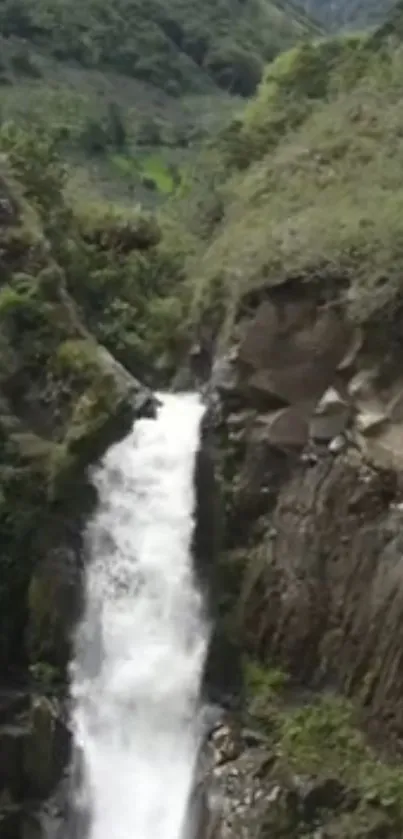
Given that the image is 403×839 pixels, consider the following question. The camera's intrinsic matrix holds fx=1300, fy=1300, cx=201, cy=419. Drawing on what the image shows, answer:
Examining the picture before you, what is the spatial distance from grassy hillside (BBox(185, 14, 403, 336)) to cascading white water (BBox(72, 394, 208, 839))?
2939mm

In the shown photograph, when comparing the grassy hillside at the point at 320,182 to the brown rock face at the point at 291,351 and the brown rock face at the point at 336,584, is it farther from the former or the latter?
the brown rock face at the point at 336,584

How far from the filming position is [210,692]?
1631cm

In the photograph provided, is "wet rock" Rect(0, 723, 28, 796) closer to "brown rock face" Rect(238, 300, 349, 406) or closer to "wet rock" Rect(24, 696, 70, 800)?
"wet rock" Rect(24, 696, 70, 800)

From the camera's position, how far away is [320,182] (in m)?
19.2

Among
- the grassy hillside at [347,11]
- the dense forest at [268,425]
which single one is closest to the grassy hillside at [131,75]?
the dense forest at [268,425]

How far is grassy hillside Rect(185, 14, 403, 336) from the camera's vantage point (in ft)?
54.2

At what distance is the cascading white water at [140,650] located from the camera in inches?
626

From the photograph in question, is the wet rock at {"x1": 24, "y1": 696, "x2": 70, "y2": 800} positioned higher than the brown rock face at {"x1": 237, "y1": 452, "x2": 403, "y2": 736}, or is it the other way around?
the brown rock face at {"x1": 237, "y1": 452, "x2": 403, "y2": 736}

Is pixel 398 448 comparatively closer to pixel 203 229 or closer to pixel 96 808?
pixel 96 808

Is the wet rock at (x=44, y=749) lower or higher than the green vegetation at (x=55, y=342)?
lower

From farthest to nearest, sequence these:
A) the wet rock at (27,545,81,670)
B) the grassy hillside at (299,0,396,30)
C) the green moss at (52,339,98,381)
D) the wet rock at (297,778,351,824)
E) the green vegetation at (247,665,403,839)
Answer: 1. the grassy hillside at (299,0,396,30)
2. the green moss at (52,339,98,381)
3. the wet rock at (27,545,81,670)
4. the wet rock at (297,778,351,824)
5. the green vegetation at (247,665,403,839)

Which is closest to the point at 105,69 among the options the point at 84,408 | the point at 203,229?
the point at 203,229

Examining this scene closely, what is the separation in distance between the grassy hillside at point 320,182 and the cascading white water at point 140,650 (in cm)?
294

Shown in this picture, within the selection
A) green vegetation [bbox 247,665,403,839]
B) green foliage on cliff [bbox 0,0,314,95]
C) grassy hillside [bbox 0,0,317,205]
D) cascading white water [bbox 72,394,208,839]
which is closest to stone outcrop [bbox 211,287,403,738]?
green vegetation [bbox 247,665,403,839]
